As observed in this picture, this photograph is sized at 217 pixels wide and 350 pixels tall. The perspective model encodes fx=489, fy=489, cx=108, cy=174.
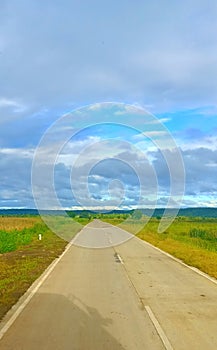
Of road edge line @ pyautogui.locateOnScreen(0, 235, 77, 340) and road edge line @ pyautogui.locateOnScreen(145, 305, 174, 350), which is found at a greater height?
road edge line @ pyautogui.locateOnScreen(0, 235, 77, 340)

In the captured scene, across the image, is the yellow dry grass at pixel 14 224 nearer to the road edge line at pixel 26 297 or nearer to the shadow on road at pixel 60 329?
the road edge line at pixel 26 297

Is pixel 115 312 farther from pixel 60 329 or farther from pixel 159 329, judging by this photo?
pixel 60 329

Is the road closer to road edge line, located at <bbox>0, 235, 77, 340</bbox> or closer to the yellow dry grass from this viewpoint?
road edge line, located at <bbox>0, 235, 77, 340</bbox>

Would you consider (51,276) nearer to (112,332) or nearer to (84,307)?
(84,307)

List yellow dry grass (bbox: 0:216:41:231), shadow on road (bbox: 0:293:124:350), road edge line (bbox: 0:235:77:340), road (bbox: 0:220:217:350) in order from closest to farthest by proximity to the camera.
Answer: shadow on road (bbox: 0:293:124:350) → road (bbox: 0:220:217:350) → road edge line (bbox: 0:235:77:340) → yellow dry grass (bbox: 0:216:41:231)

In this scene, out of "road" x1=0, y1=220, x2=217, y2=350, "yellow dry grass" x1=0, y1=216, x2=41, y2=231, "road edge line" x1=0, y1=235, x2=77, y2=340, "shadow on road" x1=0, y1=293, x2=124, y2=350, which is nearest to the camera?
"shadow on road" x1=0, y1=293, x2=124, y2=350

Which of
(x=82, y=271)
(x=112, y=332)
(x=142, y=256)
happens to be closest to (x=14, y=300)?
(x=112, y=332)

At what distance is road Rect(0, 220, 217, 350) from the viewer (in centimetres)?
804

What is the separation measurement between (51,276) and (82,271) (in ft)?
6.15

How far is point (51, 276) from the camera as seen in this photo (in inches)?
658

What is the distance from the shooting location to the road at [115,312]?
8039 mm

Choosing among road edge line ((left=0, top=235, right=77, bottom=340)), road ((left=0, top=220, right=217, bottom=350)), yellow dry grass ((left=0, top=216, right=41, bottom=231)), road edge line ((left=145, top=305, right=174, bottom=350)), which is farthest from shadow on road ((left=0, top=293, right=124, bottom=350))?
→ yellow dry grass ((left=0, top=216, right=41, bottom=231))

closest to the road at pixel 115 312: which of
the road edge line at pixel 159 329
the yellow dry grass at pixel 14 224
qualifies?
the road edge line at pixel 159 329

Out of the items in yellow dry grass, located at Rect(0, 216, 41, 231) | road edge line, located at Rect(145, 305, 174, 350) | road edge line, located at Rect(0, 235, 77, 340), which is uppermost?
yellow dry grass, located at Rect(0, 216, 41, 231)
